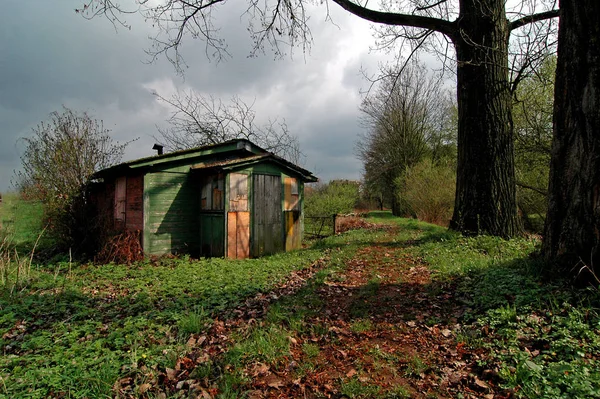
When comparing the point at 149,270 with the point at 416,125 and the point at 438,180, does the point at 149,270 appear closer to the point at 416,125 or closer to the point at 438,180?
the point at 438,180

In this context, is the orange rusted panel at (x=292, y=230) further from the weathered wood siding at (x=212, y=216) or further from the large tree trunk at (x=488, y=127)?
the large tree trunk at (x=488, y=127)

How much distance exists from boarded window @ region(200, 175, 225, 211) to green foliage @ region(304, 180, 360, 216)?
446 inches

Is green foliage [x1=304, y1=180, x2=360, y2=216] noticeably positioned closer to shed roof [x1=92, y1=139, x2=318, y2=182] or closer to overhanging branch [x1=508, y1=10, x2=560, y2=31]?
shed roof [x1=92, y1=139, x2=318, y2=182]

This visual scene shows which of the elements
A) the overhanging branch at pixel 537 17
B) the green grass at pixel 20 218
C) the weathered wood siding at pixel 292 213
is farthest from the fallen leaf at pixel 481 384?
the green grass at pixel 20 218

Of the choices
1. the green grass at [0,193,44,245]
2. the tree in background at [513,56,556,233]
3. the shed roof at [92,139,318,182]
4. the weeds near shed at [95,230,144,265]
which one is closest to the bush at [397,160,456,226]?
the tree in background at [513,56,556,233]

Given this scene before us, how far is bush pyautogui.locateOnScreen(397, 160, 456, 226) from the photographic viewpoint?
60.8 ft

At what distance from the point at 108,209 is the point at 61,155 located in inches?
89.8

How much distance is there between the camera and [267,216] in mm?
10906

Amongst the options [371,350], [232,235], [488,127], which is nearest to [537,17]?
[488,127]

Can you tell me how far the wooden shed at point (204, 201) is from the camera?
32.1 ft

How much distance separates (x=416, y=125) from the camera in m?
27.6

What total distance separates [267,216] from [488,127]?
734 centimetres

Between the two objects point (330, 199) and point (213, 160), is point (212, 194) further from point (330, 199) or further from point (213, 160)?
point (330, 199)

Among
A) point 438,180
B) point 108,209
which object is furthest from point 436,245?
point 438,180
